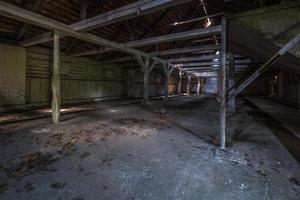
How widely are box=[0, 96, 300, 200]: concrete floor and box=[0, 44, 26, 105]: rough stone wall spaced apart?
454cm

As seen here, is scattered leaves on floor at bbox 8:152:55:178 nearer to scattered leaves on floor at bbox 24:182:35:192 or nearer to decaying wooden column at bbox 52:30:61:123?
scattered leaves on floor at bbox 24:182:35:192

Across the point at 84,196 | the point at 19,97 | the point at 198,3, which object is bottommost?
the point at 84,196

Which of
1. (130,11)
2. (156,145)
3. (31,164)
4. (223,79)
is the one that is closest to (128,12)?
(130,11)

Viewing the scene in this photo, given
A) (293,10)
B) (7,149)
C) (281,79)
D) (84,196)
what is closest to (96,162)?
(84,196)

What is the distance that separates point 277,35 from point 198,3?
7.38 metres

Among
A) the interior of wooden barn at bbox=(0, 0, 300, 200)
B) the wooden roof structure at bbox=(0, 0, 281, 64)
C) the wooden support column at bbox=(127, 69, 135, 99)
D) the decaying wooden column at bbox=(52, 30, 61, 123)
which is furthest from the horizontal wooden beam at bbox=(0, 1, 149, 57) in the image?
the wooden support column at bbox=(127, 69, 135, 99)

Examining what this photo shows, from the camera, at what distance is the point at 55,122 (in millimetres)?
5195

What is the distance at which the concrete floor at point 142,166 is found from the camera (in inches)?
76.7

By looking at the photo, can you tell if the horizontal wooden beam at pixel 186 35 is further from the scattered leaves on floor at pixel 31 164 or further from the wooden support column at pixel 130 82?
the wooden support column at pixel 130 82

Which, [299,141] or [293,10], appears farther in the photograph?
[299,141]

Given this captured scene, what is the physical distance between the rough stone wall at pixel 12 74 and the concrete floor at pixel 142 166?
4544mm

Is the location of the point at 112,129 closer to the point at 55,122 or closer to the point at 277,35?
the point at 55,122

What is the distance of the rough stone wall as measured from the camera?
24.2 ft

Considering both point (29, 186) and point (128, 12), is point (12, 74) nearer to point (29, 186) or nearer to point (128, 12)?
point (128, 12)
